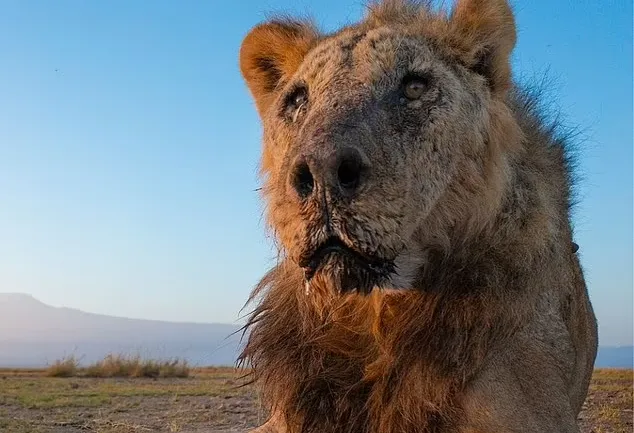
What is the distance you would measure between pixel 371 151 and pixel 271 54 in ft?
5.48

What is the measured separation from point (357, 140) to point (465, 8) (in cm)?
137

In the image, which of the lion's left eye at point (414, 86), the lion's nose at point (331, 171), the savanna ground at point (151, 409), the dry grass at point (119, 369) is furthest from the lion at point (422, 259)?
the dry grass at point (119, 369)

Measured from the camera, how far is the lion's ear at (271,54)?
4.07 meters

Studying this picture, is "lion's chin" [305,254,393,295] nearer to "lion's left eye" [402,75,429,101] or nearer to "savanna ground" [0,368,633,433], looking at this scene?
"lion's left eye" [402,75,429,101]

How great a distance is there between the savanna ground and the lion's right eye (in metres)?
2.12

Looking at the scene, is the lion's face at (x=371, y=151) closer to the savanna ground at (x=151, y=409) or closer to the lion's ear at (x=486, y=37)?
the lion's ear at (x=486, y=37)

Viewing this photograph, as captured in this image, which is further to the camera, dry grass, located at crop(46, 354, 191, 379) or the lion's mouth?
dry grass, located at crop(46, 354, 191, 379)

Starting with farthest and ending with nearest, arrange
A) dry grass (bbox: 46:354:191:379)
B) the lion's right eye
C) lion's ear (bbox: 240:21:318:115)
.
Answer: dry grass (bbox: 46:354:191:379)
lion's ear (bbox: 240:21:318:115)
the lion's right eye

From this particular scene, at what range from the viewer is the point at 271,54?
13.8 ft

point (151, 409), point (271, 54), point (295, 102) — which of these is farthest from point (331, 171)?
point (151, 409)

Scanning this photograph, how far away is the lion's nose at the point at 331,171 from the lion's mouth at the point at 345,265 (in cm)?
19

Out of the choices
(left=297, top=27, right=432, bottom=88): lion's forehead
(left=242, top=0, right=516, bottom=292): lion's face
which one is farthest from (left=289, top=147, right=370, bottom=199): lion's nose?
(left=297, top=27, right=432, bottom=88): lion's forehead

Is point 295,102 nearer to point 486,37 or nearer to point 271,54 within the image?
point 271,54

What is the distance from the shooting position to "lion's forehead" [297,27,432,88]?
3275 millimetres
